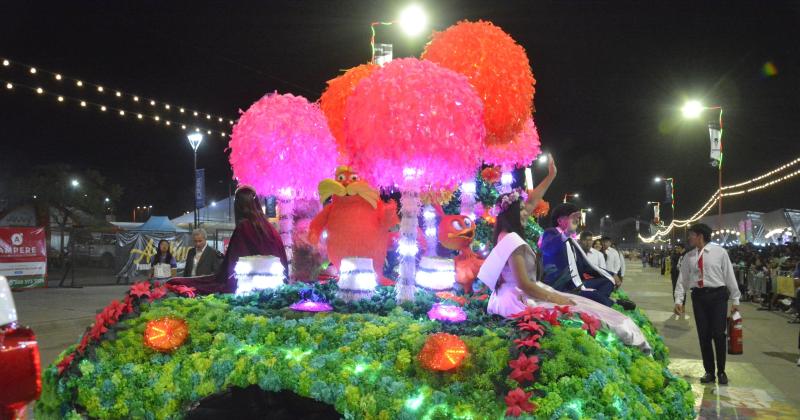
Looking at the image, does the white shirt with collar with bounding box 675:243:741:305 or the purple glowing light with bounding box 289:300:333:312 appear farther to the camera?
the white shirt with collar with bounding box 675:243:741:305

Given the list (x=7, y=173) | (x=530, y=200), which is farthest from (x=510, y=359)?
(x=7, y=173)

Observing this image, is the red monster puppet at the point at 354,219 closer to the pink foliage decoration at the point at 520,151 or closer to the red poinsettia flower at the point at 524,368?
the pink foliage decoration at the point at 520,151

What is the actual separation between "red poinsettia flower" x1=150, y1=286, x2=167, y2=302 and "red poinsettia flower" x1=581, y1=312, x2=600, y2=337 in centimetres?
336

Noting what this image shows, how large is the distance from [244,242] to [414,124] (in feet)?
7.47

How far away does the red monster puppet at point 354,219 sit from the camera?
6020 millimetres

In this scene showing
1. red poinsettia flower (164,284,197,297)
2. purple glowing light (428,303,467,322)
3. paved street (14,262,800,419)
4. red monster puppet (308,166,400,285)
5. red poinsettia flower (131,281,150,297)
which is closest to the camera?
purple glowing light (428,303,467,322)

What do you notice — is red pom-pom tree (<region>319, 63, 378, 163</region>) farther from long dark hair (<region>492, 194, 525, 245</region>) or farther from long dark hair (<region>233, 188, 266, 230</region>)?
long dark hair (<region>492, 194, 525, 245</region>)

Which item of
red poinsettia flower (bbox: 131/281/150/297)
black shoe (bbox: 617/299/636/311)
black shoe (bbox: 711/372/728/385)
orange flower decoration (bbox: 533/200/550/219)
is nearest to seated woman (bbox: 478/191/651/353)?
black shoe (bbox: 617/299/636/311)

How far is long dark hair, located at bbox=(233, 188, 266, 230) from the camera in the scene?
583 cm

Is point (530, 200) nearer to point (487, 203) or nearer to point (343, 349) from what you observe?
point (487, 203)

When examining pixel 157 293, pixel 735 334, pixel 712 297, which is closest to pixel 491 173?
pixel 712 297

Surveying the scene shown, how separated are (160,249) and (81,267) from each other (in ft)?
79.6

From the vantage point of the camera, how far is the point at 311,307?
486 cm

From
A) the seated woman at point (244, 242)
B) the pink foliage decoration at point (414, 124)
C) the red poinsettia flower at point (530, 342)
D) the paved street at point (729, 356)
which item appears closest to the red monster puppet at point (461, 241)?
the pink foliage decoration at point (414, 124)
